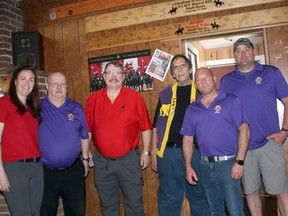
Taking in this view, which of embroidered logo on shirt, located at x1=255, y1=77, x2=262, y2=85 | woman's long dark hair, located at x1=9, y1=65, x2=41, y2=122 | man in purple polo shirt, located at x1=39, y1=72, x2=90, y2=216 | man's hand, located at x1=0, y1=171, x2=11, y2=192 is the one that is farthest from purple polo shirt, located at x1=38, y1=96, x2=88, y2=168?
embroidered logo on shirt, located at x1=255, y1=77, x2=262, y2=85

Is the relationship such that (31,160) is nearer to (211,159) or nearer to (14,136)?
(14,136)

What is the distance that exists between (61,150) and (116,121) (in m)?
0.56

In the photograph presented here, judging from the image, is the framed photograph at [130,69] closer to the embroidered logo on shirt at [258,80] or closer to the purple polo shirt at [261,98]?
the purple polo shirt at [261,98]

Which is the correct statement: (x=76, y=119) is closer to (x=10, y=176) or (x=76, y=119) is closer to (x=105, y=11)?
(x=10, y=176)

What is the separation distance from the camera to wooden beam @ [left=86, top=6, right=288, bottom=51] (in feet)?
10.0

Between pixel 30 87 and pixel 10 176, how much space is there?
2.33 feet

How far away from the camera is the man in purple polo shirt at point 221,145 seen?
2.15 m

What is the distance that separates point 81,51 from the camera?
3727 mm

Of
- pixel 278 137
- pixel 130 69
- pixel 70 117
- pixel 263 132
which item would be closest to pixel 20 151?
pixel 70 117

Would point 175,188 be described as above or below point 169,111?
below

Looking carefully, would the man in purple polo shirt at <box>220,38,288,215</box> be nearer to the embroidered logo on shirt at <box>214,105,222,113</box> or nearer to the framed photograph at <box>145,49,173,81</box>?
the embroidered logo on shirt at <box>214,105,222,113</box>

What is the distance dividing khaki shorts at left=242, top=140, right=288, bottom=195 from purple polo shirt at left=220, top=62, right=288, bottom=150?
2.7 inches

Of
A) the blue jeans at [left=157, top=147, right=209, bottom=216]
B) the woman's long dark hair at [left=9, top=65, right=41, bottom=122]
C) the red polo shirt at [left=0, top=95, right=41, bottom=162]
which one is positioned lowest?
the blue jeans at [left=157, top=147, right=209, bottom=216]

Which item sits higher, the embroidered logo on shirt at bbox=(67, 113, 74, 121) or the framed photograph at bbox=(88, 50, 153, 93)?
the framed photograph at bbox=(88, 50, 153, 93)
